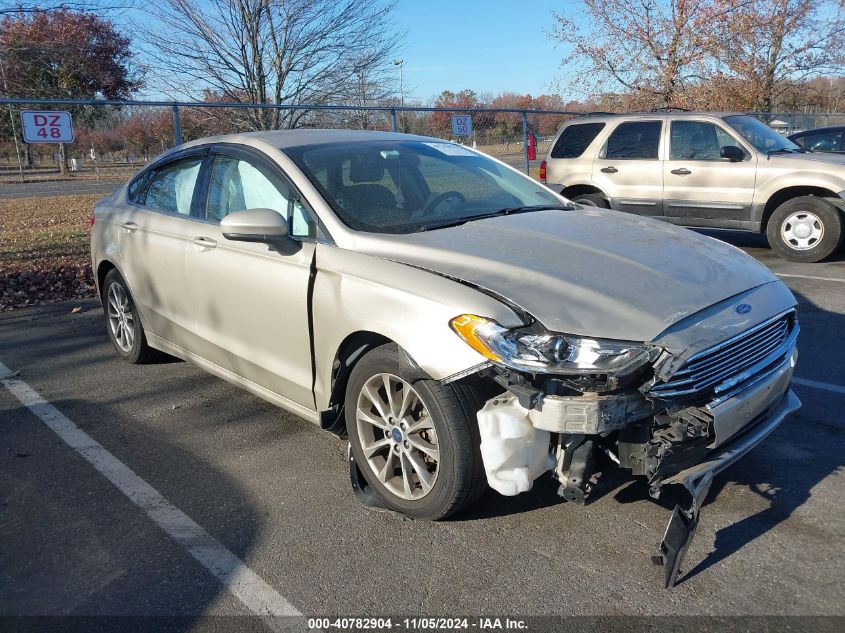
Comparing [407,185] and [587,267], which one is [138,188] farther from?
[587,267]

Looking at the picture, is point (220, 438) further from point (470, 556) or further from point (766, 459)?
point (766, 459)

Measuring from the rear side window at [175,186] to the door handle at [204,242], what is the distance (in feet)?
1.09

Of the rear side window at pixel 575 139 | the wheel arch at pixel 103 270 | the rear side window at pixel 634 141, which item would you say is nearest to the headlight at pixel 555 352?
the wheel arch at pixel 103 270

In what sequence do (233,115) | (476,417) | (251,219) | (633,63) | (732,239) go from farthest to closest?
(633,63) → (233,115) → (732,239) → (251,219) → (476,417)

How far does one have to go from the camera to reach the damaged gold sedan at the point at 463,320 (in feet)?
9.08

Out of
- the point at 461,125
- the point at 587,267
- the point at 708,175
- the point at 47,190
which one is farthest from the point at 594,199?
the point at 47,190

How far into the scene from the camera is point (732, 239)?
11.0m

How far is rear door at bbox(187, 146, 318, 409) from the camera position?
12.1ft

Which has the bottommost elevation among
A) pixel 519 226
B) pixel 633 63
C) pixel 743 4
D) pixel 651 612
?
pixel 651 612

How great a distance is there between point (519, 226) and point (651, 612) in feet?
6.45

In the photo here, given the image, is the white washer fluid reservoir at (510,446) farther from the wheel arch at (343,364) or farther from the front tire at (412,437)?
the wheel arch at (343,364)

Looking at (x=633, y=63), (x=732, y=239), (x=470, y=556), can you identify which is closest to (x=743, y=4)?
(x=633, y=63)

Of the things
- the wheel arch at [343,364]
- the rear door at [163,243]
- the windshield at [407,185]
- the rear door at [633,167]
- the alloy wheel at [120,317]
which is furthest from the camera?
the rear door at [633,167]

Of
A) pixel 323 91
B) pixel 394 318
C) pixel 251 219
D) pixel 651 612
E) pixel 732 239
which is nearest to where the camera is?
pixel 651 612
